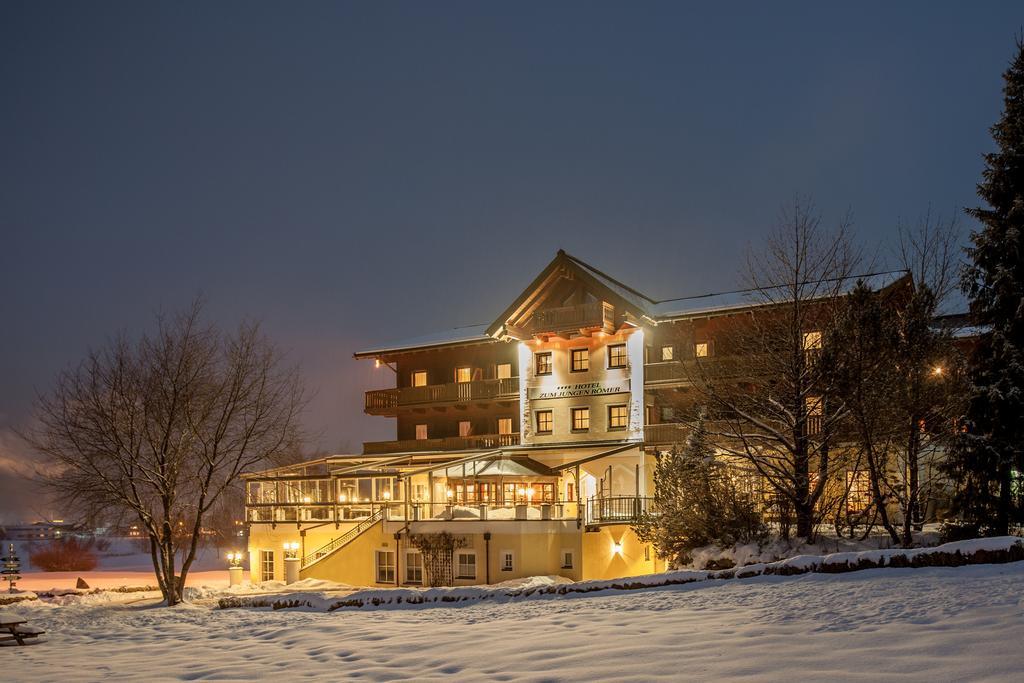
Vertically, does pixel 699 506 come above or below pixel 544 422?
A: below

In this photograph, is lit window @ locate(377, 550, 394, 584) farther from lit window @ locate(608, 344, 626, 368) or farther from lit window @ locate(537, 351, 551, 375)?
lit window @ locate(608, 344, 626, 368)

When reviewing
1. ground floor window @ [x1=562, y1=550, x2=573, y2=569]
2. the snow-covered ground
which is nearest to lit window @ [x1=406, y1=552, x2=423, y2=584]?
ground floor window @ [x1=562, y1=550, x2=573, y2=569]

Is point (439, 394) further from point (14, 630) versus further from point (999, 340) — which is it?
point (14, 630)

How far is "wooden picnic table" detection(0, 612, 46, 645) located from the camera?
17328 mm

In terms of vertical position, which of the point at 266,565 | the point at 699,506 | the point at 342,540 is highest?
the point at 699,506

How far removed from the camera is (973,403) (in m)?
24.8

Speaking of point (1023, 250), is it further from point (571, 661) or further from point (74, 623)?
point (74, 623)

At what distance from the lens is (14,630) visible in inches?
700

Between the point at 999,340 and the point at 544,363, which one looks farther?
the point at 544,363

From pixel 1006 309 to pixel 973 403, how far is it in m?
2.70

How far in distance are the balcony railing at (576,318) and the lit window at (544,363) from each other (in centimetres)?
165

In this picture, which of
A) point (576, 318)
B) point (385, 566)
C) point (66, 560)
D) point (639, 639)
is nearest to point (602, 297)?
point (576, 318)

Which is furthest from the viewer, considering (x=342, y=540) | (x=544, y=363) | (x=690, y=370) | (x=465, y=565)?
(x=544, y=363)

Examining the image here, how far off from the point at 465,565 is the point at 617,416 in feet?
41.5
